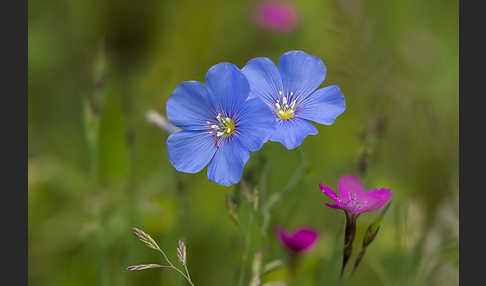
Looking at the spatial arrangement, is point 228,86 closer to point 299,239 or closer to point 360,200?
point 360,200

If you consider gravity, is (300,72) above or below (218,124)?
above

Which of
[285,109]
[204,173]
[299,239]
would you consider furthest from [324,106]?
[204,173]

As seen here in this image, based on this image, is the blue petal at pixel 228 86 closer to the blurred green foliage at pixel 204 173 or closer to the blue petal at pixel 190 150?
the blue petal at pixel 190 150

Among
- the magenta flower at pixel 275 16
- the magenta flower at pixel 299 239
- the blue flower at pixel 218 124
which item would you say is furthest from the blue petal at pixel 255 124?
the magenta flower at pixel 275 16

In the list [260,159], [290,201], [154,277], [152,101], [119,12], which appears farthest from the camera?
[152,101]

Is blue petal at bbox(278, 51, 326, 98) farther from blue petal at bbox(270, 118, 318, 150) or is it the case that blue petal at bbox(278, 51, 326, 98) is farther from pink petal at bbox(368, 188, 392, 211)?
pink petal at bbox(368, 188, 392, 211)

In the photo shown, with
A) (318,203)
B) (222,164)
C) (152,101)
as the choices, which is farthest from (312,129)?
(152,101)

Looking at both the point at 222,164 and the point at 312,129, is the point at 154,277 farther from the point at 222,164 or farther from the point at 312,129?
the point at 312,129

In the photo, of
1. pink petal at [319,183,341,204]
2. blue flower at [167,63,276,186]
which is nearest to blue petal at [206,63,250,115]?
blue flower at [167,63,276,186]
